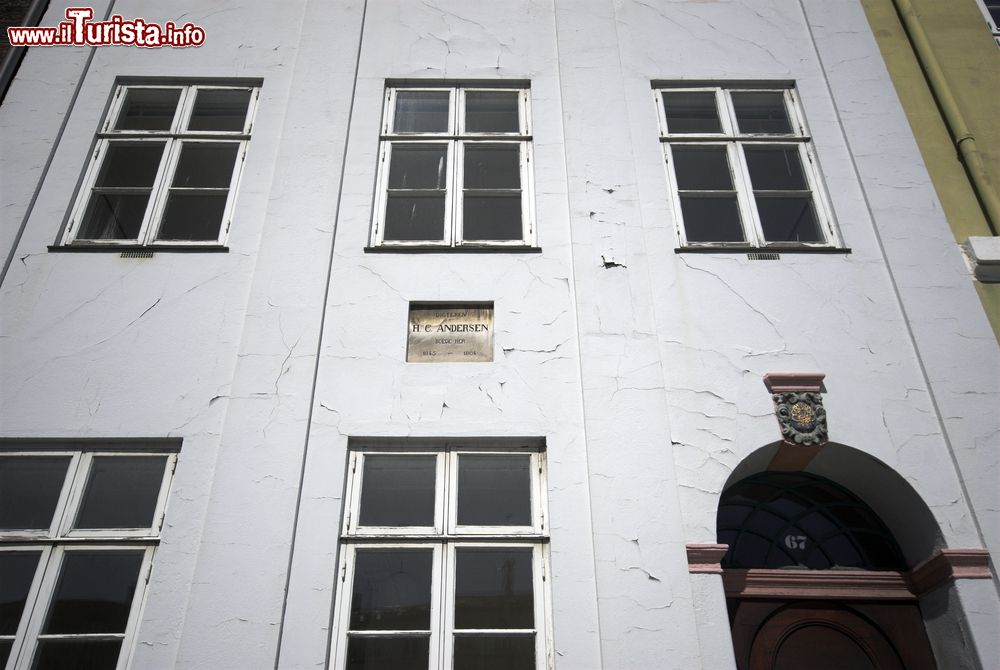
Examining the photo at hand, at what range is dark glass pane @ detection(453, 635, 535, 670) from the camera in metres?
4.73

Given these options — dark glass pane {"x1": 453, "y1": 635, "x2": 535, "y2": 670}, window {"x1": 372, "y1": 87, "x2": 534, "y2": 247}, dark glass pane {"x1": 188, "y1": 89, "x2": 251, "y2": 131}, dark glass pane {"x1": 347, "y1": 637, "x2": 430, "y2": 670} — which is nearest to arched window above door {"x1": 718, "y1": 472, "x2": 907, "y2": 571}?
dark glass pane {"x1": 453, "y1": 635, "x2": 535, "y2": 670}

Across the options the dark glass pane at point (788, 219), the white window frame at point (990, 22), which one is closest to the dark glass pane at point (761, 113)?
the dark glass pane at point (788, 219)

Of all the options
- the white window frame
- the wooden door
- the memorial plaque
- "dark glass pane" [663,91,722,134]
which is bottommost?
the wooden door

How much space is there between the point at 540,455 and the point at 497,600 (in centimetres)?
102

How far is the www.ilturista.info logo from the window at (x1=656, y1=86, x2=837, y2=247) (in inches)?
185

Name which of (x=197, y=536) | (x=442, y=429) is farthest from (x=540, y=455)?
(x=197, y=536)

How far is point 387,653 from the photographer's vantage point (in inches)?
187

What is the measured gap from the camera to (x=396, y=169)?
22.9ft

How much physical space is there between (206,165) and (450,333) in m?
2.83

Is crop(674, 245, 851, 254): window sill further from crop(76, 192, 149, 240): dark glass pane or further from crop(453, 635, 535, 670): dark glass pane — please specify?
crop(76, 192, 149, 240): dark glass pane

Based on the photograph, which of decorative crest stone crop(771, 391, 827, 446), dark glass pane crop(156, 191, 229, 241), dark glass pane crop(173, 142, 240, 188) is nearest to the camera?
decorative crest stone crop(771, 391, 827, 446)

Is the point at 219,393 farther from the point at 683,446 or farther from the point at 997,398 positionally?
the point at 997,398

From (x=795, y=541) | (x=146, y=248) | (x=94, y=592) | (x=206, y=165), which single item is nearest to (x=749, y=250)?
(x=795, y=541)

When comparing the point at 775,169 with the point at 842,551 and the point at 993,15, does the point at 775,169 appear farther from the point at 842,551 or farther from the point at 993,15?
the point at 993,15
